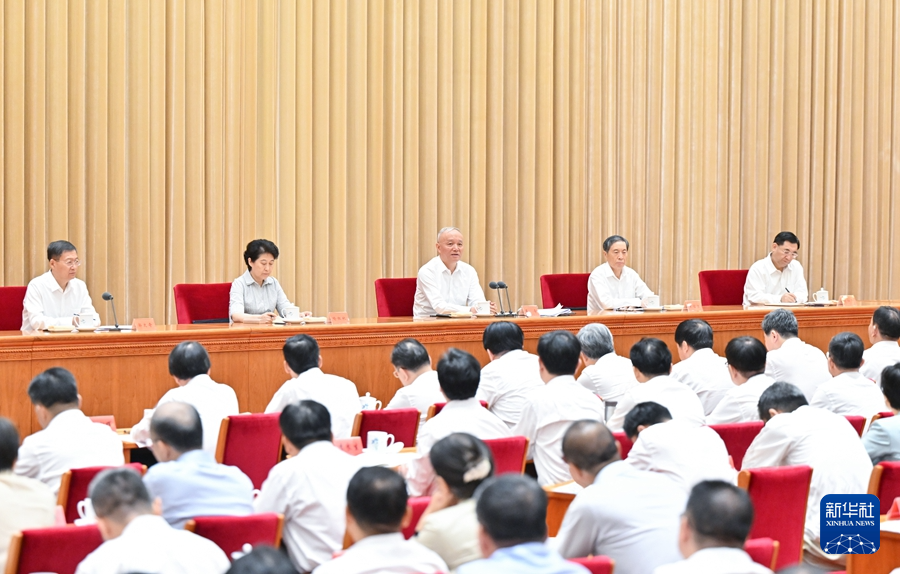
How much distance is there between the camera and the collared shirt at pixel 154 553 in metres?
2.12

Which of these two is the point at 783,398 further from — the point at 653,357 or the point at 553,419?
the point at 553,419

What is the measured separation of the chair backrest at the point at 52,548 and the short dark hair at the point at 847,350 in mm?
3320

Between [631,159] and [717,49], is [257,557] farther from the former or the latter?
[717,49]

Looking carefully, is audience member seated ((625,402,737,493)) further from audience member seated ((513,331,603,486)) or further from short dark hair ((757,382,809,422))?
audience member seated ((513,331,603,486))

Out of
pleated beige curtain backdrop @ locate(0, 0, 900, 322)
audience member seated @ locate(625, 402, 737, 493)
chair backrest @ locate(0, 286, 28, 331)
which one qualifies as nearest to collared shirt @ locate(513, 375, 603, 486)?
audience member seated @ locate(625, 402, 737, 493)

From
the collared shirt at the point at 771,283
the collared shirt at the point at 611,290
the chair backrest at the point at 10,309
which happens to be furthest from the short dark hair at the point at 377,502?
the collared shirt at the point at 771,283

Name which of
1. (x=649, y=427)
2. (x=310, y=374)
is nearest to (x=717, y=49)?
(x=310, y=374)

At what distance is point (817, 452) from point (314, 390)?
1.99 metres

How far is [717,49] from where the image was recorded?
383 inches

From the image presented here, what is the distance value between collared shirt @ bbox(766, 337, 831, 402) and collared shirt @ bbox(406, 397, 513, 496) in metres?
2.20

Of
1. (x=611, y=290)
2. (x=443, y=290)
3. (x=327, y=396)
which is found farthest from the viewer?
(x=611, y=290)

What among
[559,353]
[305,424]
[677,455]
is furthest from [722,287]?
[305,424]

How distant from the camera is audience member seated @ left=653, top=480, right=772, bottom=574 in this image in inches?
82.0

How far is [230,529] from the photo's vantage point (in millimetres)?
2494
